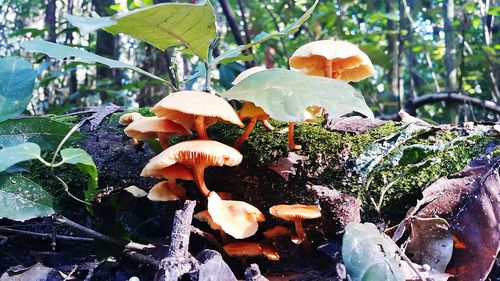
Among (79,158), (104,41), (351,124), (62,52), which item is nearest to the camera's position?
(79,158)

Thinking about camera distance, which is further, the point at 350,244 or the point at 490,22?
the point at 490,22

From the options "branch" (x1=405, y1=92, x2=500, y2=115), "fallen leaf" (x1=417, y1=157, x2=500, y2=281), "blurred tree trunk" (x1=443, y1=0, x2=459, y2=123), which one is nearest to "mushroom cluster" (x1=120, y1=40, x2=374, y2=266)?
"fallen leaf" (x1=417, y1=157, x2=500, y2=281)

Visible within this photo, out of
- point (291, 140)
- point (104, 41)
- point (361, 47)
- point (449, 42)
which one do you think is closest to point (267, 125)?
point (291, 140)

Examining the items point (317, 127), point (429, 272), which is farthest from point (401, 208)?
point (317, 127)

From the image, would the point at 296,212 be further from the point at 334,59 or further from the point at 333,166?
the point at 334,59

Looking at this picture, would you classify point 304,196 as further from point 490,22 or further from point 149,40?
point 490,22

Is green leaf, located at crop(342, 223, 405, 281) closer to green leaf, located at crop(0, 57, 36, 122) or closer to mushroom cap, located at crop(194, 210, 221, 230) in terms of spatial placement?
mushroom cap, located at crop(194, 210, 221, 230)

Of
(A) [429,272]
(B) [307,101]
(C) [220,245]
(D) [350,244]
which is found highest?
(B) [307,101]
